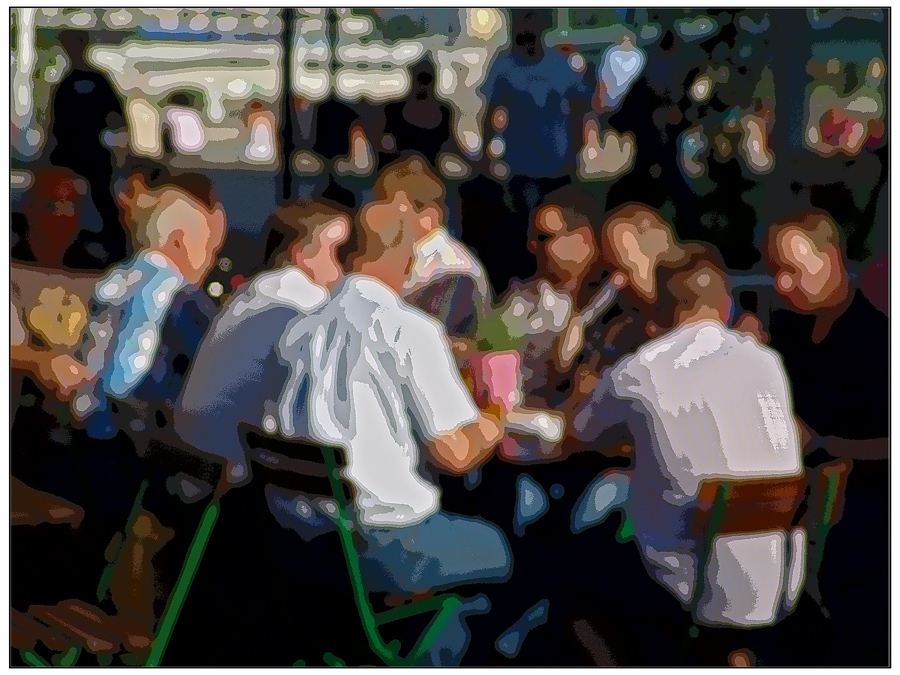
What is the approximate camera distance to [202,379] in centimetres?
125

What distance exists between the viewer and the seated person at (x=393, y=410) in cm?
124

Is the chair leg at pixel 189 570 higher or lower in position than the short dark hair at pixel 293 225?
lower

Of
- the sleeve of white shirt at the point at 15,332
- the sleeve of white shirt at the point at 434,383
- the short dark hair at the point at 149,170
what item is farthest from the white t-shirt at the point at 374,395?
the sleeve of white shirt at the point at 15,332

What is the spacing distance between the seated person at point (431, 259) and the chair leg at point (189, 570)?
522 mm

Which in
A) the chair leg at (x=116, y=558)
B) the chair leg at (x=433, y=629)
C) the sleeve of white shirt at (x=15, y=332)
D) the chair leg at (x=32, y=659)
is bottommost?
the chair leg at (x=32, y=659)

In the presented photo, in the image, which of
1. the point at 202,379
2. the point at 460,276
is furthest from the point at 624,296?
the point at 202,379

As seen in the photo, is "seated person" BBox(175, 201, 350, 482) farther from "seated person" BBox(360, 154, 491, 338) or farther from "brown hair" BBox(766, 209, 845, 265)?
"brown hair" BBox(766, 209, 845, 265)

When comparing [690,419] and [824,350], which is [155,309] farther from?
[824,350]

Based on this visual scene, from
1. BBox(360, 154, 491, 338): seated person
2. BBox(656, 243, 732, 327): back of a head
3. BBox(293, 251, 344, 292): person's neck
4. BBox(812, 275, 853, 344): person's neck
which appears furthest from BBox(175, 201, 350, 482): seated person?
BBox(812, 275, 853, 344): person's neck

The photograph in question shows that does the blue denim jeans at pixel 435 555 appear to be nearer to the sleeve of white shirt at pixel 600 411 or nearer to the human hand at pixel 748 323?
the sleeve of white shirt at pixel 600 411

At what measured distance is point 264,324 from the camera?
4.08 feet

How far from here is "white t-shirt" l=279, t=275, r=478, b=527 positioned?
4.08 feet

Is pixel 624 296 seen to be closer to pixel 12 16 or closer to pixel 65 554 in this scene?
pixel 65 554

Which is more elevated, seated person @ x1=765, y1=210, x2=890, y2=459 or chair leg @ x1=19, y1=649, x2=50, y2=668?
seated person @ x1=765, y1=210, x2=890, y2=459
